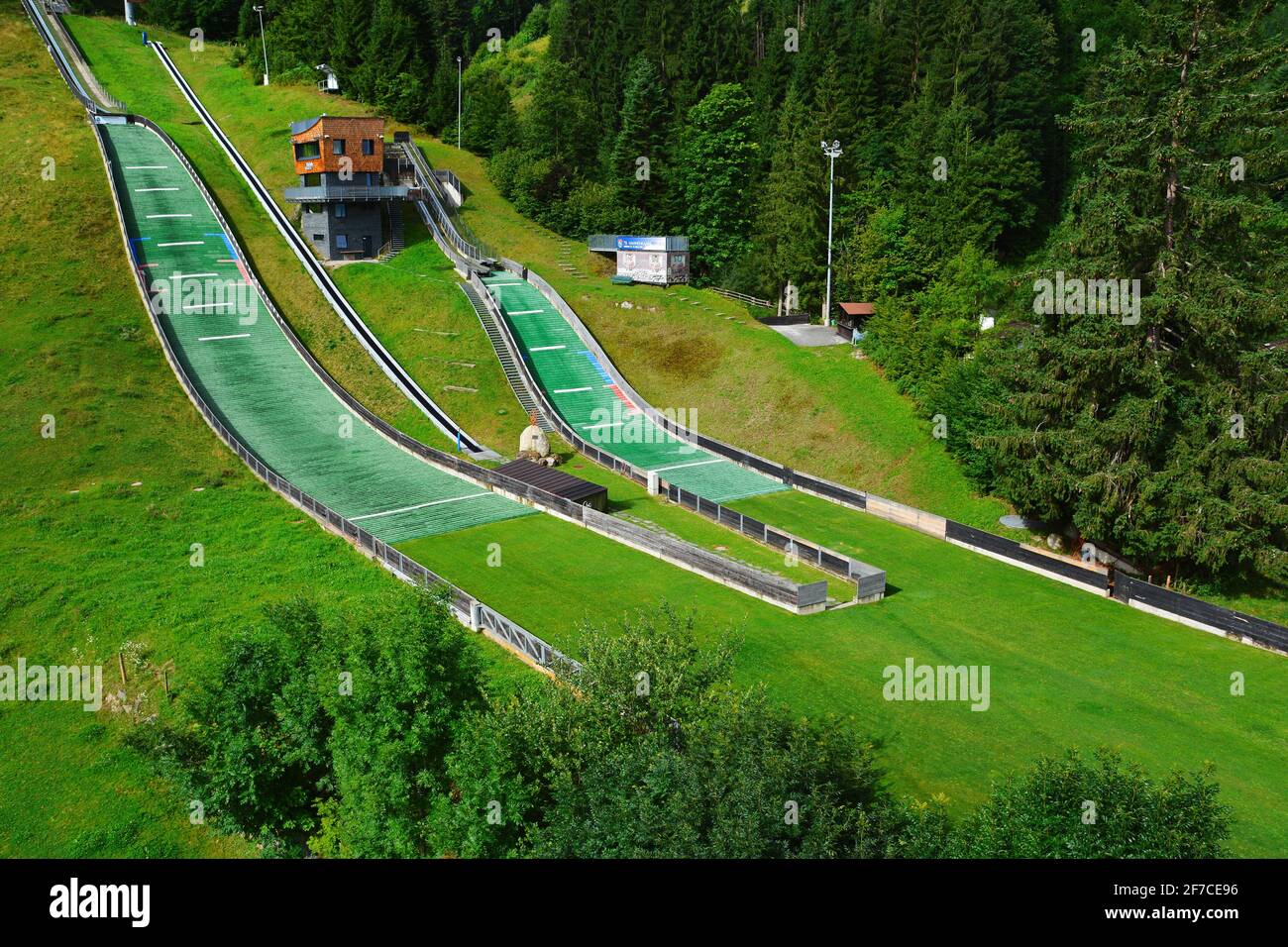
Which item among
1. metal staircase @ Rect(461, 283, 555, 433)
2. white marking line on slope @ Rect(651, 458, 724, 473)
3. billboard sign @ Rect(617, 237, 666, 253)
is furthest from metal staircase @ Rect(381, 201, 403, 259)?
white marking line on slope @ Rect(651, 458, 724, 473)

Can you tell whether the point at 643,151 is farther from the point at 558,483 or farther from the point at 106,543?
the point at 106,543

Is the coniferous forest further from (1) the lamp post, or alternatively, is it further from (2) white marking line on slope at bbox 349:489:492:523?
(2) white marking line on slope at bbox 349:489:492:523

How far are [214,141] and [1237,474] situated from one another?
77.2 m

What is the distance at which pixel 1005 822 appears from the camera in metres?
14.9

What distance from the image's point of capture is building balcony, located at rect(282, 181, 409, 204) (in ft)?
202

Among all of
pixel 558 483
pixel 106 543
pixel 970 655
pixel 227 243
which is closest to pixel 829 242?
pixel 558 483

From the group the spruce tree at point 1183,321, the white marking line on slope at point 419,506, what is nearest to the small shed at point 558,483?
the white marking line on slope at point 419,506

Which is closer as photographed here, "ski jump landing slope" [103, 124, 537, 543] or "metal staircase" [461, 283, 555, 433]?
"ski jump landing slope" [103, 124, 537, 543]

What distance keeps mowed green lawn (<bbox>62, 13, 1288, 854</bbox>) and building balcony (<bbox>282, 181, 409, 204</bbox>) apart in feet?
116

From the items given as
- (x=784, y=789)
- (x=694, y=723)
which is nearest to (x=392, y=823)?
(x=694, y=723)

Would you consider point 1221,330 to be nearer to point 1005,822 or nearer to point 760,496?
point 760,496

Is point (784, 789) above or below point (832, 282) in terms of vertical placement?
below

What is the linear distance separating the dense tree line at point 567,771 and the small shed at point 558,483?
50.5ft

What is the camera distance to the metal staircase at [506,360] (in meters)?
48.6
